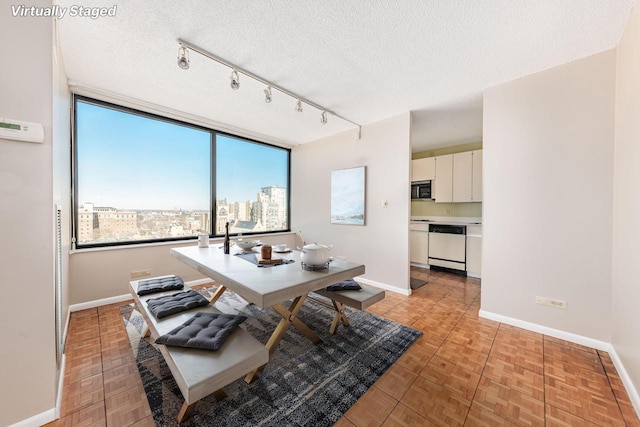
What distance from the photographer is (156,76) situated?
242 centimetres

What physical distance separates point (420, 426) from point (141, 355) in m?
2.08

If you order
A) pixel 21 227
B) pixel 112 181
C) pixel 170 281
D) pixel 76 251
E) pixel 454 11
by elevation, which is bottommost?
pixel 170 281

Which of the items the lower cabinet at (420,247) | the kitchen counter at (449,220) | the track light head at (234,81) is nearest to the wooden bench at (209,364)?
the track light head at (234,81)

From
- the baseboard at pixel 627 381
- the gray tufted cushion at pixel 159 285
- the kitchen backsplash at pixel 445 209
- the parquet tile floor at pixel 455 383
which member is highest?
the kitchen backsplash at pixel 445 209

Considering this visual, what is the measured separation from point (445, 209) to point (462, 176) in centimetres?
87

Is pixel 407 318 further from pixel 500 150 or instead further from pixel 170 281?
pixel 170 281

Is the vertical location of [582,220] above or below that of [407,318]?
above

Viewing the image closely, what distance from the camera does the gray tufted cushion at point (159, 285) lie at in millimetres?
1966

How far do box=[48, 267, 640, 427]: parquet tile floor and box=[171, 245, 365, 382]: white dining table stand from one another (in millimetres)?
730

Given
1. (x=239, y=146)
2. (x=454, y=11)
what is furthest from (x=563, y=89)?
(x=239, y=146)

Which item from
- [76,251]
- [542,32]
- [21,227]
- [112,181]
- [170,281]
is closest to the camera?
[21,227]

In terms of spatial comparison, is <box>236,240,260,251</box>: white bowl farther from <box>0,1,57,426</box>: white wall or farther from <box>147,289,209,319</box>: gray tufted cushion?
<box>0,1,57,426</box>: white wall

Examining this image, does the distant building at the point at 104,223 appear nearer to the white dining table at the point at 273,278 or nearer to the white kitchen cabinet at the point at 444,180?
the white dining table at the point at 273,278

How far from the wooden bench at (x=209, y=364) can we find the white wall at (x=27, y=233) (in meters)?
0.55
